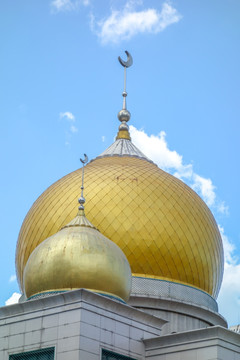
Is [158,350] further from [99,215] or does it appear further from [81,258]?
[99,215]

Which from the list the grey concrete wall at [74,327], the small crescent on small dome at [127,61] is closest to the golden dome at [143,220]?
the grey concrete wall at [74,327]

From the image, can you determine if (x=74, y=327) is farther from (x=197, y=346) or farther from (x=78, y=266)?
(x=197, y=346)

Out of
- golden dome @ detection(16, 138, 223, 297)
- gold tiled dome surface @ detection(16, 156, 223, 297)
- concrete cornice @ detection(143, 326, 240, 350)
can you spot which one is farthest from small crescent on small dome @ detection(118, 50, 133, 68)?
concrete cornice @ detection(143, 326, 240, 350)

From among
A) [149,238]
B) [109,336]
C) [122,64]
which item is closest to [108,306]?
[109,336]

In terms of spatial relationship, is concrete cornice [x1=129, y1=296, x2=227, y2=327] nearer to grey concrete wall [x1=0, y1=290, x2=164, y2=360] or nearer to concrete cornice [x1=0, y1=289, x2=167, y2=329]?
concrete cornice [x1=0, y1=289, x2=167, y2=329]

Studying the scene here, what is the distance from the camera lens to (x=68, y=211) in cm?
2669

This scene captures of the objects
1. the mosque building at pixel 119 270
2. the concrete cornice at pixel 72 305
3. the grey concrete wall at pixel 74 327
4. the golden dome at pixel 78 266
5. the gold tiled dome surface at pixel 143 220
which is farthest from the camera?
the gold tiled dome surface at pixel 143 220

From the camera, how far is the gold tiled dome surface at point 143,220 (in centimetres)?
2592

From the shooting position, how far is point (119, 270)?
20.9 m

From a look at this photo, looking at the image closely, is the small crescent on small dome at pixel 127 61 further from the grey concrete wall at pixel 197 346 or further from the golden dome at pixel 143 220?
the grey concrete wall at pixel 197 346

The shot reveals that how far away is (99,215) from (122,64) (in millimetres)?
10572

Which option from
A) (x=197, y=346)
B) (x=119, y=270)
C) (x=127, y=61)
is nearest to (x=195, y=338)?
(x=197, y=346)

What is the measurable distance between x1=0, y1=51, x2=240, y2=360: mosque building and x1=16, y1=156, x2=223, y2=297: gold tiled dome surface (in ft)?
0.12

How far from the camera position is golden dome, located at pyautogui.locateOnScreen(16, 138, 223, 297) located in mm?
25922
